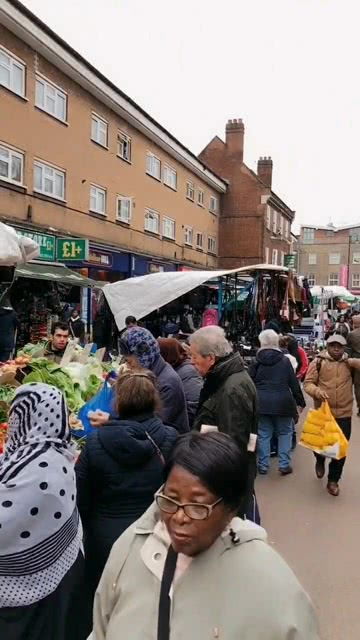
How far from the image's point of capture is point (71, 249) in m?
15.1

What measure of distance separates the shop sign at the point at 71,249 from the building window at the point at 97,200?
4079 mm

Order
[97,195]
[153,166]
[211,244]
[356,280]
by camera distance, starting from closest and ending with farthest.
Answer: [97,195], [153,166], [211,244], [356,280]

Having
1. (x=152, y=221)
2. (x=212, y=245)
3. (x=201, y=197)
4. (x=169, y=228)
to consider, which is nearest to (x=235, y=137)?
(x=201, y=197)

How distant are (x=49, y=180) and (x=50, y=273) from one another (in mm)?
4744

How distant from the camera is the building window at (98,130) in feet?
61.1

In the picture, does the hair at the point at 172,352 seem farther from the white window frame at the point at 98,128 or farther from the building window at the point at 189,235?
the building window at the point at 189,235

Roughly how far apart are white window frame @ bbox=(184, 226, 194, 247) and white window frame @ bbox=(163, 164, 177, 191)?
8.67ft

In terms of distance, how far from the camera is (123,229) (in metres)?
21.2

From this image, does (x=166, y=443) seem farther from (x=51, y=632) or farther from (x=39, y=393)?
(x=51, y=632)

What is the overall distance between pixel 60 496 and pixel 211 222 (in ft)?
99.7

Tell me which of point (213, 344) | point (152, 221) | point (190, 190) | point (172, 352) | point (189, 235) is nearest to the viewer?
point (213, 344)

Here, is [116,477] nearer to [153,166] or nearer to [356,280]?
[153,166]

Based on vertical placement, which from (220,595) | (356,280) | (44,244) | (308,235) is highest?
(308,235)

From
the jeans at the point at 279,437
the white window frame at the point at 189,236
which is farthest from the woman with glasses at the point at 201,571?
the white window frame at the point at 189,236
